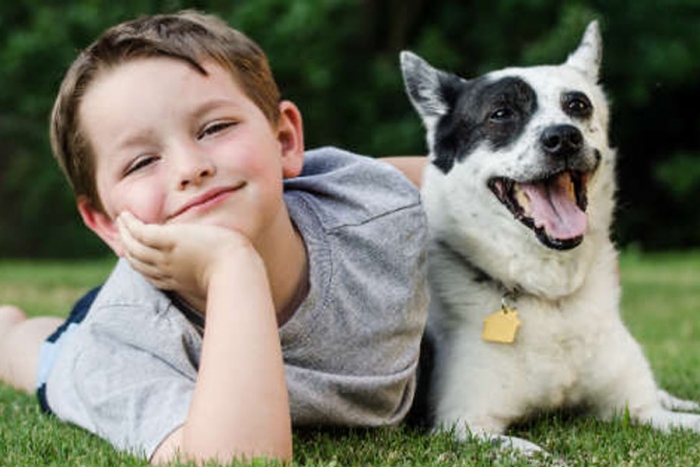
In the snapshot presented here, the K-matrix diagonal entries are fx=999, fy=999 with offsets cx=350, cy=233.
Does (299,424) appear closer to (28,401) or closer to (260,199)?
(260,199)

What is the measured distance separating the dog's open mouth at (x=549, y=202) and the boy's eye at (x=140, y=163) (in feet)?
3.92

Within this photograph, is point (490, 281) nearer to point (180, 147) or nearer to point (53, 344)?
point (180, 147)

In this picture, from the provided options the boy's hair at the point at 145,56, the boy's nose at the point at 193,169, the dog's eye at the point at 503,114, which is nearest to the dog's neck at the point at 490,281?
the dog's eye at the point at 503,114

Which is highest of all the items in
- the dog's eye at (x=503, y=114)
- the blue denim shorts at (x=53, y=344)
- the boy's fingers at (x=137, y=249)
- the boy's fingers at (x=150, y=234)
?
the dog's eye at (x=503, y=114)

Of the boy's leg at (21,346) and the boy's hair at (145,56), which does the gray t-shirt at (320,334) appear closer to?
the boy's hair at (145,56)

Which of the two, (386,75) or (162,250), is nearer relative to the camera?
(162,250)

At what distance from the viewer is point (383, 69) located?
1228cm

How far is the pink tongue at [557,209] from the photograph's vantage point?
9.54 feet

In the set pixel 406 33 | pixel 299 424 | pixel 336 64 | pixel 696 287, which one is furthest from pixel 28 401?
pixel 406 33

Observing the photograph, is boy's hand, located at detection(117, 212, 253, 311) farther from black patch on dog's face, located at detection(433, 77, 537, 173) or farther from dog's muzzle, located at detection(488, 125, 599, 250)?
black patch on dog's face, located at detection(433, 77, 537, 173)

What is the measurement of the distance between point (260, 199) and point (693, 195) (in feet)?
42.9

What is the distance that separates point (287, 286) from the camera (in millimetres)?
2600

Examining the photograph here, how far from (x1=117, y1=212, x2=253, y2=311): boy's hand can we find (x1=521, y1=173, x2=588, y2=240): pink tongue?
106cm

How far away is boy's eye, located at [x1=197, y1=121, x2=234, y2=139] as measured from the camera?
7.63 feet
